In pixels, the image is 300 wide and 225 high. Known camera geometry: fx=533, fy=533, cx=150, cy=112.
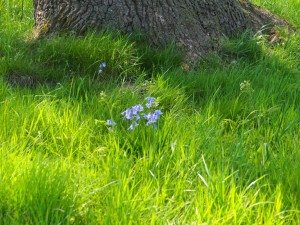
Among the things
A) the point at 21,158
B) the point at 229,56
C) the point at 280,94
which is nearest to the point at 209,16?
the point at 229,56

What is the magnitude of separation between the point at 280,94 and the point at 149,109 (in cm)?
118

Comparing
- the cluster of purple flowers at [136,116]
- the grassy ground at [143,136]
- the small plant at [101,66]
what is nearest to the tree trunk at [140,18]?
the grassy ground at [143,136]

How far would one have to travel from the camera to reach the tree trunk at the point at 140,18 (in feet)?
14.0

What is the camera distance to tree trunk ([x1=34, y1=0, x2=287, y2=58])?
4.26m

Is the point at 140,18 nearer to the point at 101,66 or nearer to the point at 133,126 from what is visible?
the point at 101,66

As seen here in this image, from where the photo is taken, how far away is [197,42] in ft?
14.6

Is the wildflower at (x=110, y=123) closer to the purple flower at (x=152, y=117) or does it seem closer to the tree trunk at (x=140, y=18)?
the purple flower at (x=152, y=117)

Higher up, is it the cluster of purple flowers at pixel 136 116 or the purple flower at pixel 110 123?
the cluster of purple flowers at pixel 136 116

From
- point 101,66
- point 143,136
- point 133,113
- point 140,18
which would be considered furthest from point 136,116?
point 140,18

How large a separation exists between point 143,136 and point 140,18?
171cm

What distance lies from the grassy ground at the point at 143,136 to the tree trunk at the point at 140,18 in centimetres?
16

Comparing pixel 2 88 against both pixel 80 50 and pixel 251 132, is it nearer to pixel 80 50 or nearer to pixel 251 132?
pixel 80 50

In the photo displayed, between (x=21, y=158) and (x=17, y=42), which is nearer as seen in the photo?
(x=21, y=158)

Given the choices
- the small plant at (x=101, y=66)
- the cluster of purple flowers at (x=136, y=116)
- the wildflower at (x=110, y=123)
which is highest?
the cluster of purple flowers at (x=136, y=116)
